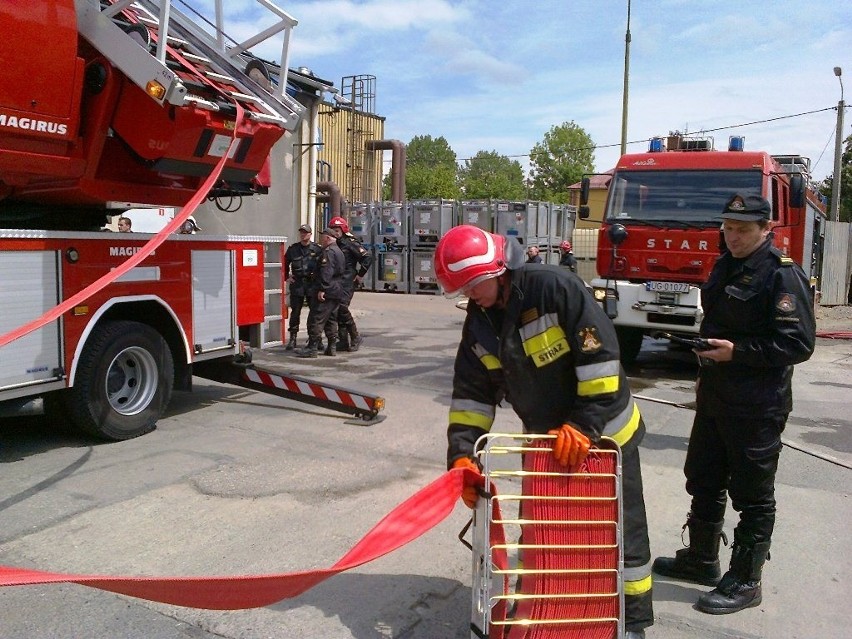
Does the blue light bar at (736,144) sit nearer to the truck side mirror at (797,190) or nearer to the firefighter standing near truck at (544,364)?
the truck side mirror at (797,190)

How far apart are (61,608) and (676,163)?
8.62 metres

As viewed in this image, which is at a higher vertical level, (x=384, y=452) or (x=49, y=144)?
(x=49, y=144)

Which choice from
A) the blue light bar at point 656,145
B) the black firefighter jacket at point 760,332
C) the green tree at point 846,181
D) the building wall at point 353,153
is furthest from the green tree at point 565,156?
the black firefighter jacket at point 760,332

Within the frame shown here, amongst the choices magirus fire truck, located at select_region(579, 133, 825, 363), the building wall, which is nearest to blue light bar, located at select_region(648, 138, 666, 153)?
magirus fire truck, located at select_region(579, 133, 825, 363)

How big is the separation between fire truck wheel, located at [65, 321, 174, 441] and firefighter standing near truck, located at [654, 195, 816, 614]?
4425 millimetres

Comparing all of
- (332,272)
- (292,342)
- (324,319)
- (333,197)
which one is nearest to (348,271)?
(332,272)

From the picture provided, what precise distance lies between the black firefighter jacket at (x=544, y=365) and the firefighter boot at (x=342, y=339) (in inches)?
327

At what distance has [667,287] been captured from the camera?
9.34m

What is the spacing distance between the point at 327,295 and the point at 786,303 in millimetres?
7762

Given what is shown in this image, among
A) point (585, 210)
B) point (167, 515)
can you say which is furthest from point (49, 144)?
point (585, 210)

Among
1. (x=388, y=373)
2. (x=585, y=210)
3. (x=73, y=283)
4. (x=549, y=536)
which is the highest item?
(x=585, y=210)

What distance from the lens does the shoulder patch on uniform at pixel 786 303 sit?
3.37 m

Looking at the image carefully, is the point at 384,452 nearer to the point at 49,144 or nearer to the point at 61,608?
the point at 61,608

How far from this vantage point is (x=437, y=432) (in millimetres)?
6711
